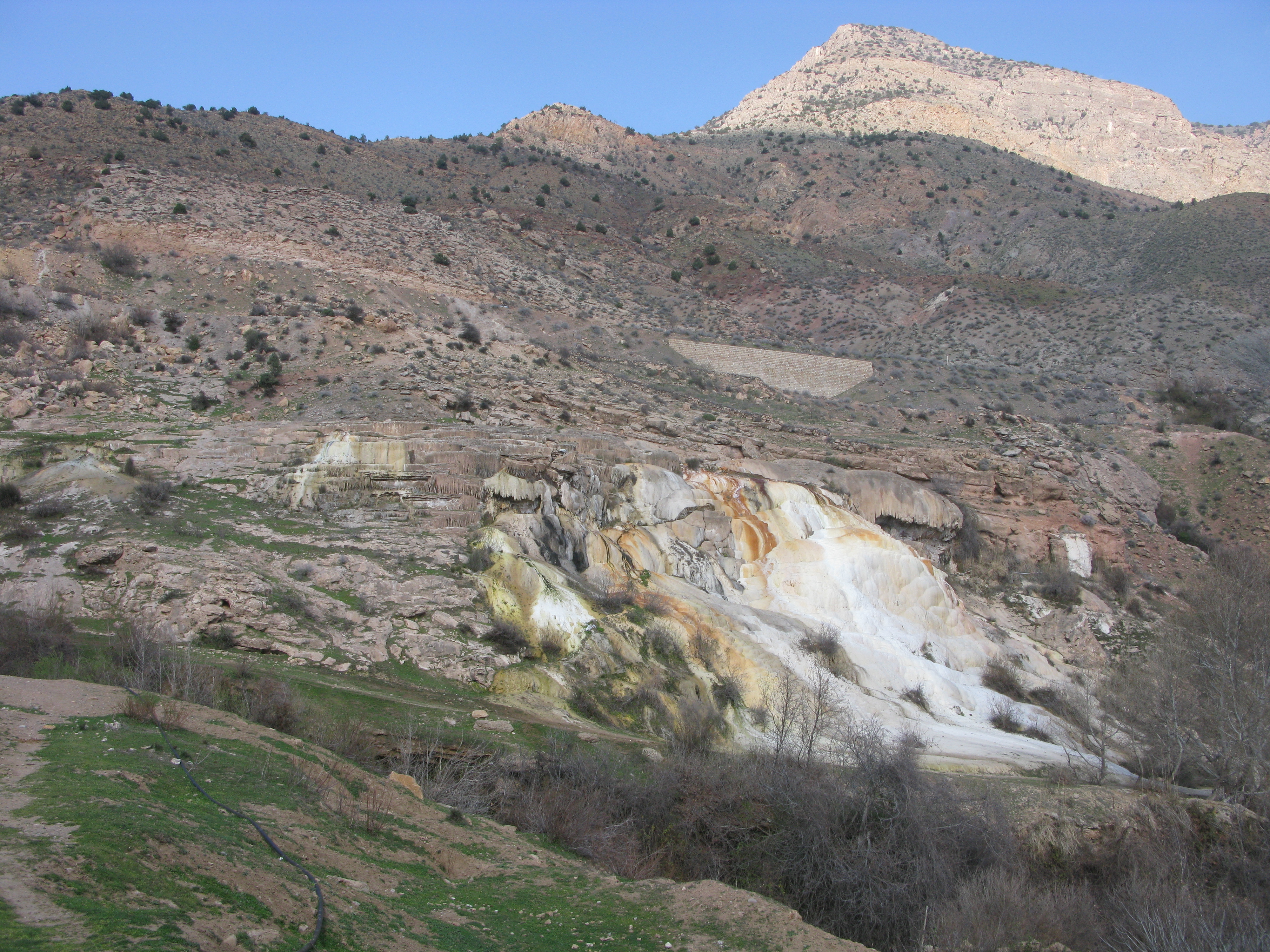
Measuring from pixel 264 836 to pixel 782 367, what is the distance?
127 feet

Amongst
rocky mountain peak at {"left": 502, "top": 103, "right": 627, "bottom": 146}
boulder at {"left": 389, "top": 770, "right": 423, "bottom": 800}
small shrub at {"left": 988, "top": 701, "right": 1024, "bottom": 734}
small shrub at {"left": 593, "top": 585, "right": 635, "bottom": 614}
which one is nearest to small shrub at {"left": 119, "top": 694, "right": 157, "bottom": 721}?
boulder at {"left": 389, "top": 770, "right": 423, "bottom": 800}

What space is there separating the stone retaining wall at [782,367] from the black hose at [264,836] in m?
35.1

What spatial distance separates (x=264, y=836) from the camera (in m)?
7.12

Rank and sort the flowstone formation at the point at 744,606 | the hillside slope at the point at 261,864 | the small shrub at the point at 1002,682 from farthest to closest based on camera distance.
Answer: the small shrub at the point at 1002,682 < the flowstone formation at the point at 744,606 < the hillside slope at the point at 261,864

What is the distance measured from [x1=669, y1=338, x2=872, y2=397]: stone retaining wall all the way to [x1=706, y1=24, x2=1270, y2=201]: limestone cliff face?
58.8 metres

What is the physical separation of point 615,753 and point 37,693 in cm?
779

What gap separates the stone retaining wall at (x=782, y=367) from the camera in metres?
42.3

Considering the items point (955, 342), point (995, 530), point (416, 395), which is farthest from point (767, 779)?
point (955, 342)

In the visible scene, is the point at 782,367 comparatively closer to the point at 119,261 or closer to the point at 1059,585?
the point at 1059,585

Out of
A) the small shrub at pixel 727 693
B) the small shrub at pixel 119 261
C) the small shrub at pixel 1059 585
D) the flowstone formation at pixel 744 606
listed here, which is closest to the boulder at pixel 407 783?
the flowstone formation at pixel 744 606

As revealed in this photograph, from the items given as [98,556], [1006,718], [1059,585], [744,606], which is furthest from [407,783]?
[1059,585]

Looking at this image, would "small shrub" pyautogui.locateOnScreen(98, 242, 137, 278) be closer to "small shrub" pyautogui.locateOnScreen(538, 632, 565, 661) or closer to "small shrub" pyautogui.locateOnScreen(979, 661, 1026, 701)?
"small shrub" pyautogui.locateOnScreen(538, 632, 565, 661)

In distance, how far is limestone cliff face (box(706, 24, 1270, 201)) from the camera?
95.8m

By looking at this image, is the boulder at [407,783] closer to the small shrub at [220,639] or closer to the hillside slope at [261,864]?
the hillside slope at [261,864]
